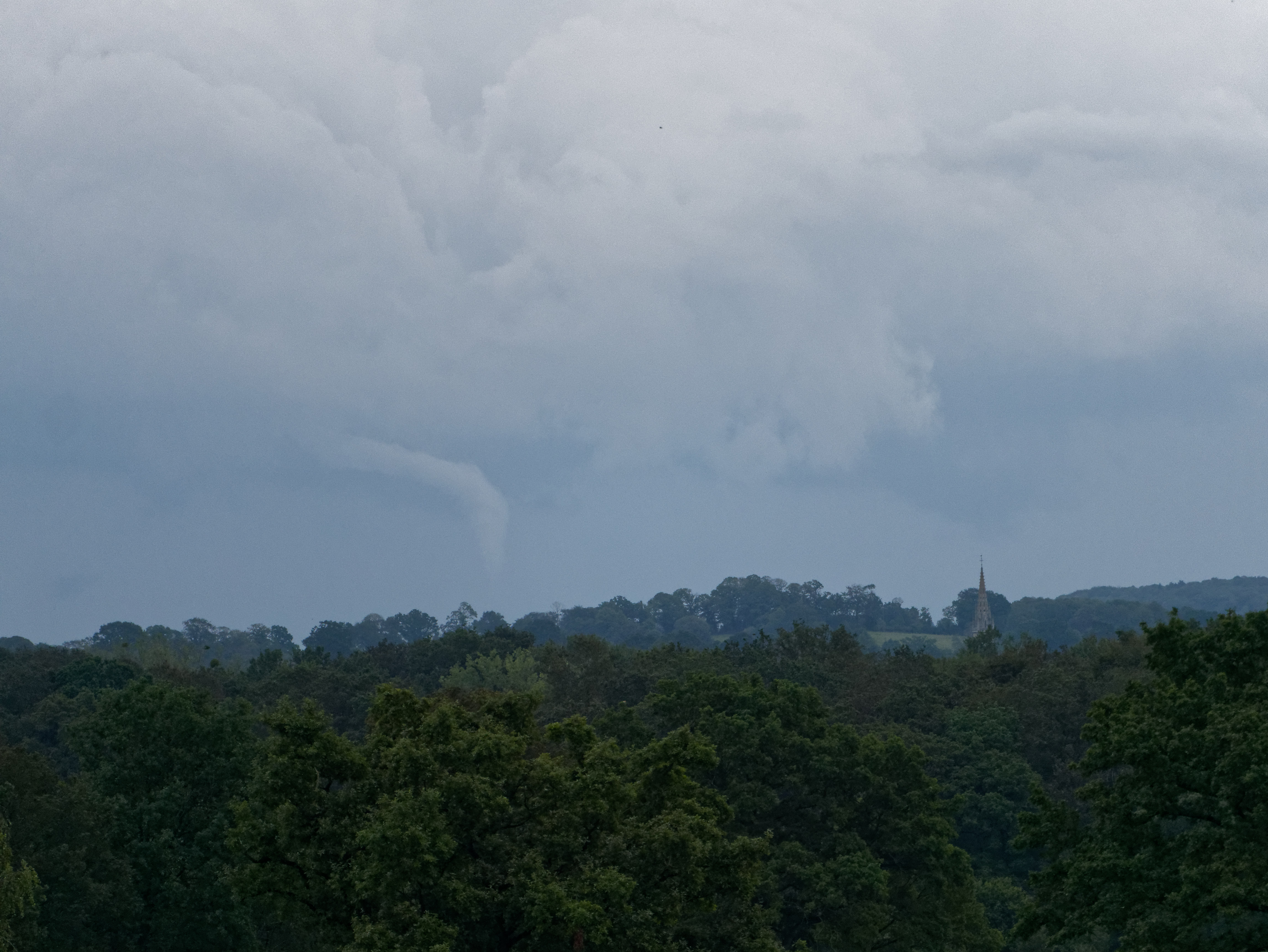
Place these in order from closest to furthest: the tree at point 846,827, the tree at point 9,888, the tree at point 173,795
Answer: the tree at point 9,888
the tree at point 173,795
the tree at point 846,827

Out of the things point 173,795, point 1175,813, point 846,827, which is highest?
point 173,795

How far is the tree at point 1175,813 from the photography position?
27.3m

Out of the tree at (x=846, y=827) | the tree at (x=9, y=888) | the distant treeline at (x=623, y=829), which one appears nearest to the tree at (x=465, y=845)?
the distant treeline at (x=623, y=829)

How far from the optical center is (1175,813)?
30.0m

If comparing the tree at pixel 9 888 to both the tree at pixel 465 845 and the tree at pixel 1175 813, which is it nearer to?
the tree at pixel 465 845

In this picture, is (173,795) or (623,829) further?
(173,795)

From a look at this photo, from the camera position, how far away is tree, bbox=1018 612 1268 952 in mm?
27281

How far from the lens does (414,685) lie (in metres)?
110

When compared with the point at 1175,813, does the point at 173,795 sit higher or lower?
higher

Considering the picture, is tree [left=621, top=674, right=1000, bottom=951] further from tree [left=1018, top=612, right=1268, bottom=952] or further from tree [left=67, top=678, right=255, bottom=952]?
tree [left=67, top=678, right=255, bottom=952]

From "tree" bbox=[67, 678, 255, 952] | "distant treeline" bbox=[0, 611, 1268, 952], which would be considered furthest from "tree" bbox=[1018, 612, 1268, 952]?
"tree" bbox=[67, 678, 255, 952]

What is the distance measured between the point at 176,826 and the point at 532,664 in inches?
2720

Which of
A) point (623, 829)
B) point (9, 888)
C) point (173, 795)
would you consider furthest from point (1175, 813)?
point (173, 795)

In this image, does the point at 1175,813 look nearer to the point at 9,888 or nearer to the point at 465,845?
the point at 465,845
